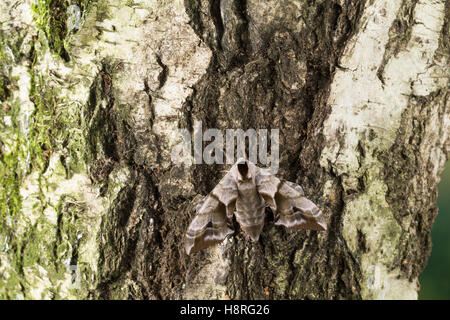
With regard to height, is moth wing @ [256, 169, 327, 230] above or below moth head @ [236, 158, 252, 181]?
below

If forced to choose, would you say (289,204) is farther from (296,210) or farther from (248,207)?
(248,207)

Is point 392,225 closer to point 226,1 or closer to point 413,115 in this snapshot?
point 413,115

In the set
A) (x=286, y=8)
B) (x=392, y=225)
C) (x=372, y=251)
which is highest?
(x=286, y=8)

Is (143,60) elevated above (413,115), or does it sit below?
above

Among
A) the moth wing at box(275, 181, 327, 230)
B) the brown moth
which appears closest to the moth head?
the brown moth

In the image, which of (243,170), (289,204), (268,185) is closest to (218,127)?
(243,170)

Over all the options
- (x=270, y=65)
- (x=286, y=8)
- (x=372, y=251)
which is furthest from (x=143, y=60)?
(x=372, y=251)

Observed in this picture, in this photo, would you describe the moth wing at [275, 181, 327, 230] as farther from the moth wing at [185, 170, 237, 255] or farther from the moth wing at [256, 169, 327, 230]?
the moth wing at [185, 170, 237, 255]
